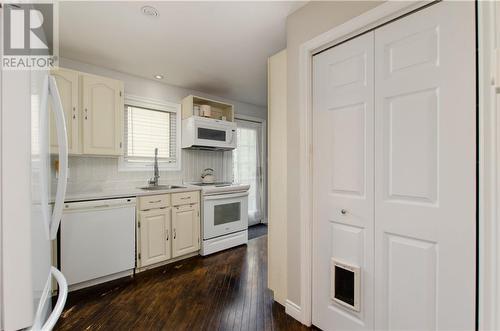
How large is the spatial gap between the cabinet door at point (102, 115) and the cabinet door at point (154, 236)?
2.75ft

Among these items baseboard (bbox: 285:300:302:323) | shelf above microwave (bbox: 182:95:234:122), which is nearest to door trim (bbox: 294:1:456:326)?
baseboard (bbox: 285:300:302:323)

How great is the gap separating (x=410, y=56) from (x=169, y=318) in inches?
93.7

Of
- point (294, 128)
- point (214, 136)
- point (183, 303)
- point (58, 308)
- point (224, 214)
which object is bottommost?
point (183, 303)

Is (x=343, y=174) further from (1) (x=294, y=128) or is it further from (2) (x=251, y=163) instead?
(2) (x=251, y=163)

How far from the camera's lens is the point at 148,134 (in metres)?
3.19

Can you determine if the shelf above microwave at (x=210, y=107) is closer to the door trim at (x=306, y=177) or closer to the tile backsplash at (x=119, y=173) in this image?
the tile backsplash at (x=119, y=173)

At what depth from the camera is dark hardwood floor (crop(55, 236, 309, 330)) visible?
169 cm

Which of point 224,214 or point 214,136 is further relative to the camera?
point 214,136

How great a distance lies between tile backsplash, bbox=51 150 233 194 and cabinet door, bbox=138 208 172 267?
2.22 feet

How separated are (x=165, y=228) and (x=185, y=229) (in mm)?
262

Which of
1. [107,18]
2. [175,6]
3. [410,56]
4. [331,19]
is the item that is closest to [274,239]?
[410,56]

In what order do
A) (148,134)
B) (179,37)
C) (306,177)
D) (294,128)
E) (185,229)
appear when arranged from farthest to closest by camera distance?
(148,134) < (185,229) < (179,37) < (294,128) < (306,177)

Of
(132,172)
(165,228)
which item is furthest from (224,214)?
(132,172)

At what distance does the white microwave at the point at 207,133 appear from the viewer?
3188mm
